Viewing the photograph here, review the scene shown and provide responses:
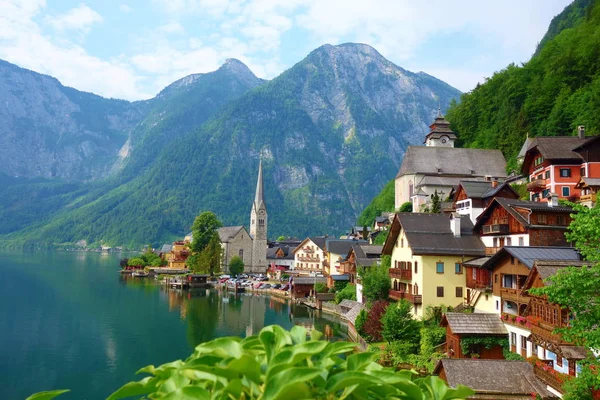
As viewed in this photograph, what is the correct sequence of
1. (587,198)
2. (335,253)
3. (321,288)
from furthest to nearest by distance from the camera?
1. (335,253)
2. (321,288)
3. (587,198)

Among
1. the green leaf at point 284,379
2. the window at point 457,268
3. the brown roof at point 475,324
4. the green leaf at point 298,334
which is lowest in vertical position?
the brown roof at point 475,324

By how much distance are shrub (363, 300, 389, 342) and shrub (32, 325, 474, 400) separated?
3663cm

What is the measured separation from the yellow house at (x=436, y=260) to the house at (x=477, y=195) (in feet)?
19.1

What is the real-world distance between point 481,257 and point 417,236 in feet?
16.8

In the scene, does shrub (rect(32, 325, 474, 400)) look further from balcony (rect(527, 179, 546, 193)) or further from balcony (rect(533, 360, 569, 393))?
balcony (rect(527, 179, 546, 193))

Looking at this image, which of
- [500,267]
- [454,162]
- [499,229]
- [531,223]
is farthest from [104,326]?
[454,162]

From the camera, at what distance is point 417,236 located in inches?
1518

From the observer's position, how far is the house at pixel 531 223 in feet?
107

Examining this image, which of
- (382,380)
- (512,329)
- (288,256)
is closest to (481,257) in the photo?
(512,329)

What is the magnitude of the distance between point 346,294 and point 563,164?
3034 centimetres

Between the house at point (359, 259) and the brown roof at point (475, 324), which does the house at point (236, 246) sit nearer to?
the house at point (359, 259)

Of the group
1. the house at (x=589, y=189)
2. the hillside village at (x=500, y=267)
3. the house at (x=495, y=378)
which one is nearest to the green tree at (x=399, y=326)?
the hillside village at (x=500, y=267)

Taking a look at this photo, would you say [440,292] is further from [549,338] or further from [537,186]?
[537,186]

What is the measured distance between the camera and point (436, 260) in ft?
122
